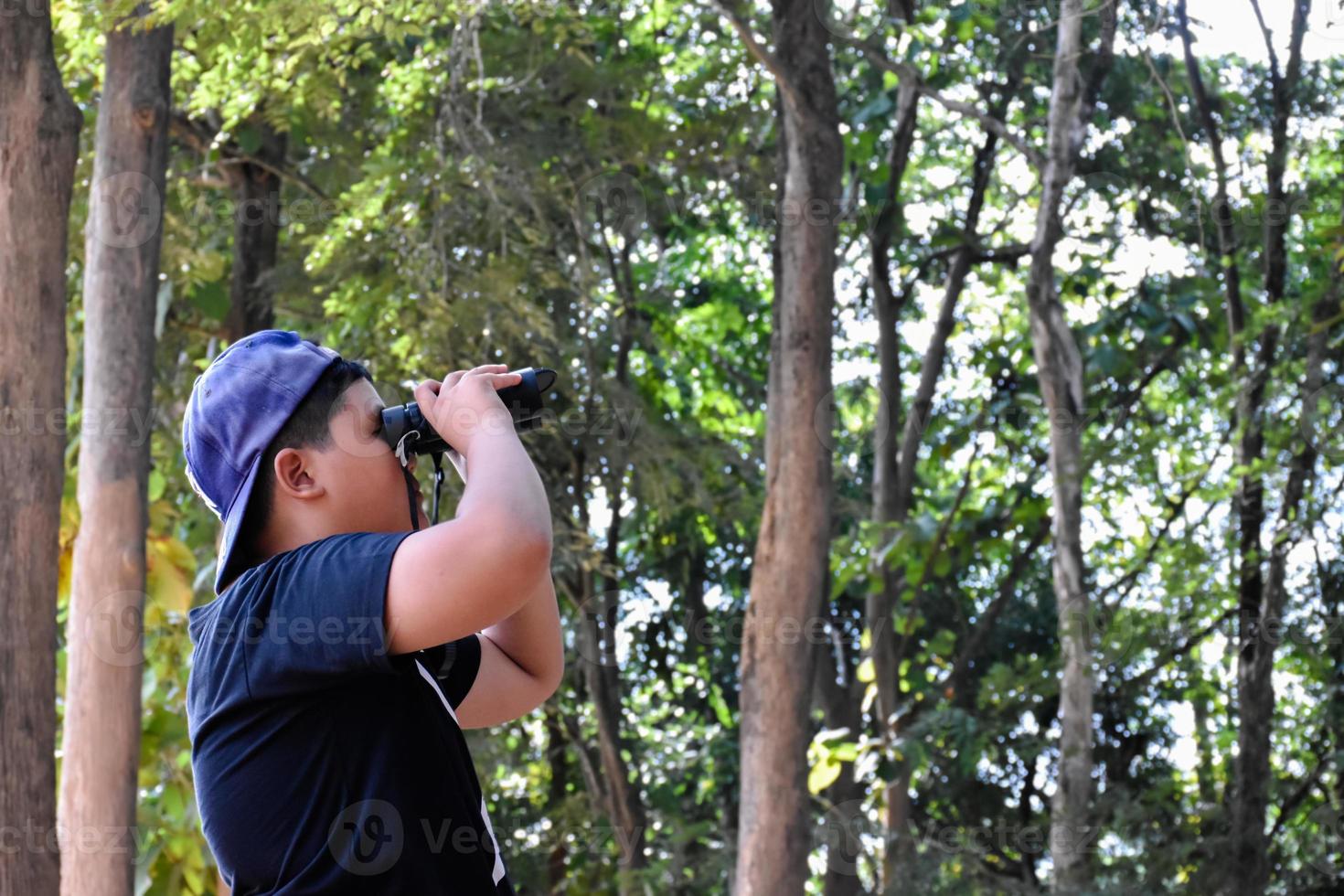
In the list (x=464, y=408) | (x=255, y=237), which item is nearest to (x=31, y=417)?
(x=464, y=408)

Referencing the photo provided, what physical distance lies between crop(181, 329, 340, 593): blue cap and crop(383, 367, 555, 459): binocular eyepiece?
0.09 meters

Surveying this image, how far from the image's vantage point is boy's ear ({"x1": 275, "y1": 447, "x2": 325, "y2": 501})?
147 cm

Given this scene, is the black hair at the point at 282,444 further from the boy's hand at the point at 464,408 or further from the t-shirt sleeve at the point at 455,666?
the t-shirt sleeve at the point at 455,666

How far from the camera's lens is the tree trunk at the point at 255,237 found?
22.2ft

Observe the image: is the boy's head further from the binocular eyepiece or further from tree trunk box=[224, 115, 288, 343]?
tree trunk box=[224, 115, 288, 343]

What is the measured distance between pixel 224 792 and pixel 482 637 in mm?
427

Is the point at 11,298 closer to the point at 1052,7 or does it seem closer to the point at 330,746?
the point at 330,746

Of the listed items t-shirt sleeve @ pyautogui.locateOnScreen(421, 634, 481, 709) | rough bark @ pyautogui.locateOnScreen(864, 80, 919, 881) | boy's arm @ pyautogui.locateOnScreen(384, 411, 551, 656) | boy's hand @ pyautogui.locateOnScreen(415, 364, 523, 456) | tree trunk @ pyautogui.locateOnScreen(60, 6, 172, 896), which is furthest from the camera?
rough bark @ pyautogui.locateOnScreen(864, 80, 919, 881)

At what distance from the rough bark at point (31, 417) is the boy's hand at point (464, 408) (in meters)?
1.86

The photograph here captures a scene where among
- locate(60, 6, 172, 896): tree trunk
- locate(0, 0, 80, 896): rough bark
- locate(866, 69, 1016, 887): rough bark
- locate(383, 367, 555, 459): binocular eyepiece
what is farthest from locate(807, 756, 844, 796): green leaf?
locate(383, 367, 555, 459): binocular eyepiece

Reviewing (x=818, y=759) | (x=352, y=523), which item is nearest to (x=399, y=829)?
(x=352, y=523)

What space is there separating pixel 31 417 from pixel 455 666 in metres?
1.81

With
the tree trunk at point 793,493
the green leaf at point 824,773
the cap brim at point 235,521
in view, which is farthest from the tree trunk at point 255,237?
the cap brim at point 235,521

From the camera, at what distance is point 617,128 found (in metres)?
7.48
